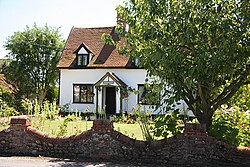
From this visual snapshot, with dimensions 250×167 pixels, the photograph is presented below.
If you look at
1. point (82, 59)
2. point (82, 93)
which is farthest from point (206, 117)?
point (82, 59)

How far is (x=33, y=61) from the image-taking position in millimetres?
31156

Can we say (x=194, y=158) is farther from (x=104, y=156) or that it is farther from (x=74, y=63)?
(x=74, y=63)

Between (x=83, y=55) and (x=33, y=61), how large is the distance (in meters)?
7.98

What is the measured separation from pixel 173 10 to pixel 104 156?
4.65 m

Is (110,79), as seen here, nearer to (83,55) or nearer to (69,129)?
(83,55)

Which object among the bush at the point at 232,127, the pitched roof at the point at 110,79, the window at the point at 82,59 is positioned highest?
the window at the point at 82,59

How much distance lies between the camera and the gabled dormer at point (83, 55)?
25.8 metres

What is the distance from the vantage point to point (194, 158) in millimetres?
8062

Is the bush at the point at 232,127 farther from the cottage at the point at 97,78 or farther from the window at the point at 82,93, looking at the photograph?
the window at the point at 82,93

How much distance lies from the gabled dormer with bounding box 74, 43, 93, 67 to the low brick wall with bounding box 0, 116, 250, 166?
1656 cm

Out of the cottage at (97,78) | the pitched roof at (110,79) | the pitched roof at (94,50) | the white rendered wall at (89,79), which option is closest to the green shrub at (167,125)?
the cottage at (97,78)

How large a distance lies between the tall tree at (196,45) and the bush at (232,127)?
18.0 inches

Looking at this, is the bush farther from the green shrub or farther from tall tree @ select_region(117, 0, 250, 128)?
the green shrub

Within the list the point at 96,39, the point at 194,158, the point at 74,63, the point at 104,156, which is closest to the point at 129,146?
the point at 104,156
